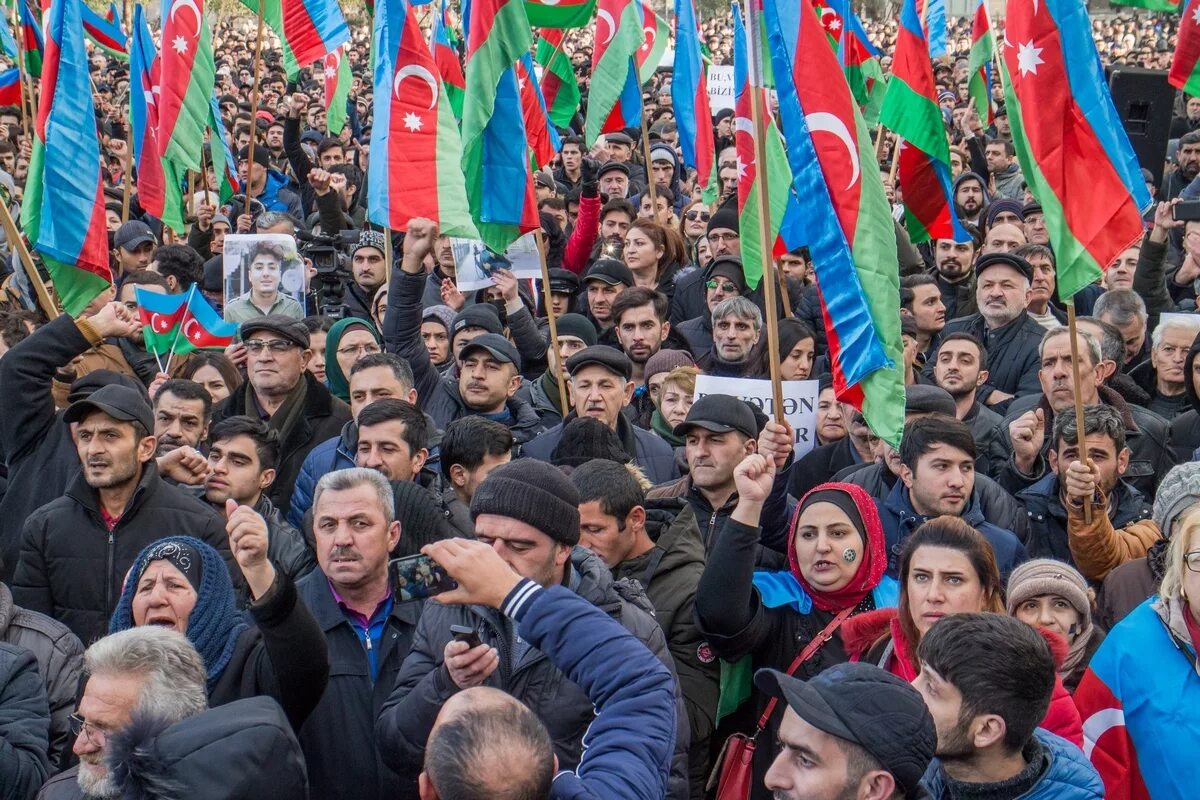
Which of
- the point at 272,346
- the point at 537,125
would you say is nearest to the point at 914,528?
the point at 272,346

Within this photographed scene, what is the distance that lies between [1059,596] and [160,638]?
2.47 metres

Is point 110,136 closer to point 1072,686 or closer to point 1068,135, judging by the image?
point 1068,135

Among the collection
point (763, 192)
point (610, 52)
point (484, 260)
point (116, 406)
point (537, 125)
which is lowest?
point (116, 406)

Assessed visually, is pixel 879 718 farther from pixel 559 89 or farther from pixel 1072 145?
pixel 559 89

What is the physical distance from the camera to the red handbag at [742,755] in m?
4.09

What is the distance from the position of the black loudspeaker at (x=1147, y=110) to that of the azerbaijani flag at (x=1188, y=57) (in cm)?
515

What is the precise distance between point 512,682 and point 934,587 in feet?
3.98

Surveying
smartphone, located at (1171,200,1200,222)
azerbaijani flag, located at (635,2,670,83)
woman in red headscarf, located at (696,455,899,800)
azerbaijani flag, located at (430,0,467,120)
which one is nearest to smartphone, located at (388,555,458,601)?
woman in red headscarf, located at (696,455,899,800)

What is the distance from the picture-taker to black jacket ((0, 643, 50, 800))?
3.38 metres

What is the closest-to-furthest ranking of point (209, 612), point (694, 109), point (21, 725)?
point (21, 725) → point (209, 612) → point (694, 109)

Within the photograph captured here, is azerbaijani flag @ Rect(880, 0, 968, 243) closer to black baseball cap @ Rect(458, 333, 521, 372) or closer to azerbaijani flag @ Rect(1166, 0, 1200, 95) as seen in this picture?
azerbaijani flag @ Rect(1166, 0, 1200, 95)

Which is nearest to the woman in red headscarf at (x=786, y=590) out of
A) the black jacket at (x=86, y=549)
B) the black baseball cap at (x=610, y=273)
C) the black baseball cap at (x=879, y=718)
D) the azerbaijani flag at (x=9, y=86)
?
the black baseball cap at (x=879, y=718)

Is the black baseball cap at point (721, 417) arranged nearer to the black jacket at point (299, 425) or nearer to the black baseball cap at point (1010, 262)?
the black jacket at point (299, 425)

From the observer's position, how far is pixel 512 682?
3.33m
